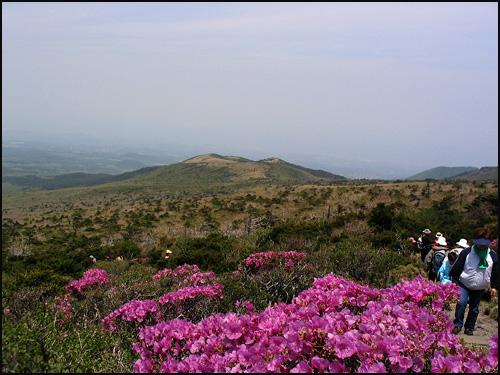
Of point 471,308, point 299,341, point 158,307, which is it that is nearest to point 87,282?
point 158,307

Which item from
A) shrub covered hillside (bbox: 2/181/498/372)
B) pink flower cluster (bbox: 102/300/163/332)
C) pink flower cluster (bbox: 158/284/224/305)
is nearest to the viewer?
shrub covered hillside (bbox: 2/181/498/372)

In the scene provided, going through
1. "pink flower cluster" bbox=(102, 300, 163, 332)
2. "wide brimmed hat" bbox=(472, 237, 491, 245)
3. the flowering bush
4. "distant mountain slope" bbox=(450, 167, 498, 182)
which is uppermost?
"distant mountain slope" bbox=(450, 167, 498, 182)

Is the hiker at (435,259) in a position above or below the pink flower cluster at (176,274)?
above

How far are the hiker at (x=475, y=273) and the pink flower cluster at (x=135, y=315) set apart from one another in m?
4.47

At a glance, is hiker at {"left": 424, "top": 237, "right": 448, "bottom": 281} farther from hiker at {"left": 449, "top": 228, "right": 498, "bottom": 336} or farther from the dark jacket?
hiker at {"left": 449, "top": 228, "right": 498, "bottom": 336}

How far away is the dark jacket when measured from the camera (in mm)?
4613

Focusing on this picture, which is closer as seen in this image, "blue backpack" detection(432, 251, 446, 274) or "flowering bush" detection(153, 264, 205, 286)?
"flowering bush" detection(153, 264, 205, 286)

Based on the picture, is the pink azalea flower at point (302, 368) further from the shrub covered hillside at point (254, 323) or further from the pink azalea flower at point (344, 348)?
the pink azalea flower at point (344, 348)

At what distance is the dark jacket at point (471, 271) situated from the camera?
461 cm

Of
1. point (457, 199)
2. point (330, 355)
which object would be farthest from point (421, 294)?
point (457, 199)

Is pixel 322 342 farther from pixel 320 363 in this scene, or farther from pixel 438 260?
pixel 438 260

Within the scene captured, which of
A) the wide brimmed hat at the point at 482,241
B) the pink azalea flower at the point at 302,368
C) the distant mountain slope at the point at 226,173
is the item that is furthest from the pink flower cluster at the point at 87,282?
the distant mountain slope at the point at 226,173

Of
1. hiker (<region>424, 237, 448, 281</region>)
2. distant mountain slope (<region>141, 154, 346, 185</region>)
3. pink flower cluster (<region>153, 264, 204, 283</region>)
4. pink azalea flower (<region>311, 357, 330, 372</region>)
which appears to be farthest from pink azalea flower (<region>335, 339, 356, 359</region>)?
distant mountain slope (<region>141, 154, 346, 185</region>)

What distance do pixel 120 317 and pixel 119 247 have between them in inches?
493
